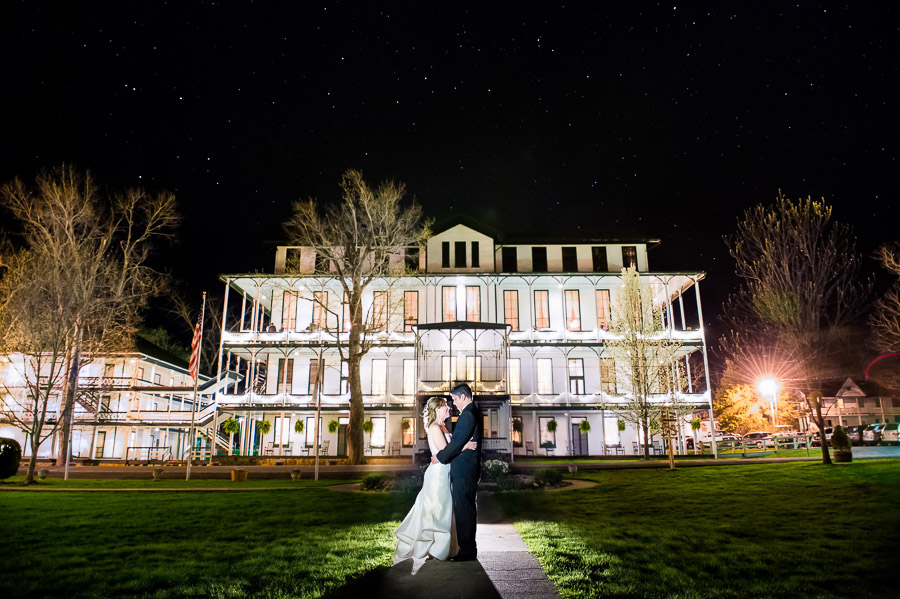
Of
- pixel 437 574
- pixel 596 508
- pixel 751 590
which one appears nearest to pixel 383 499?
pixel 596 508

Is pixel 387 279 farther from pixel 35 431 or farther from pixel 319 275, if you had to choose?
pixel 35 431

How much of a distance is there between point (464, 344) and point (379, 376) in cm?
549

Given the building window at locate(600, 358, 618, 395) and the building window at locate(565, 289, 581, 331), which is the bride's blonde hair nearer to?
the building window at locate(600, 358, 618, 395)

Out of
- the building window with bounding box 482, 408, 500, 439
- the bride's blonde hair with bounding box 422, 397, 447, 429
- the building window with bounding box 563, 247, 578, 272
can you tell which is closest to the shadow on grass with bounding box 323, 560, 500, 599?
the bride's blonde hair with bounding box 422, 397, 447, 429

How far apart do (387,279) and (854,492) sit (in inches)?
1010

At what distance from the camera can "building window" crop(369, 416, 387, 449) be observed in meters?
33.1

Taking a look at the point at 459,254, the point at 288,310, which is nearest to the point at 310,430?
the point at 288,310

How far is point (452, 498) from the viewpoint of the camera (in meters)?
6.59

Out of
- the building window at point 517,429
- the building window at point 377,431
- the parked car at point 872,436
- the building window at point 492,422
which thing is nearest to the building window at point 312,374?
the building window at point 377,431

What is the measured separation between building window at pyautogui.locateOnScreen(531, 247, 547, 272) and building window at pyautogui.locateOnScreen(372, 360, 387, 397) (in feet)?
36.6

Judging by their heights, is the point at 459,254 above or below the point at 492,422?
above

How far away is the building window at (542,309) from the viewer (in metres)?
35.1

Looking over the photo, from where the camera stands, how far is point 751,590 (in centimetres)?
570

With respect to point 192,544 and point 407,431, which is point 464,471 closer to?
point 192,544
